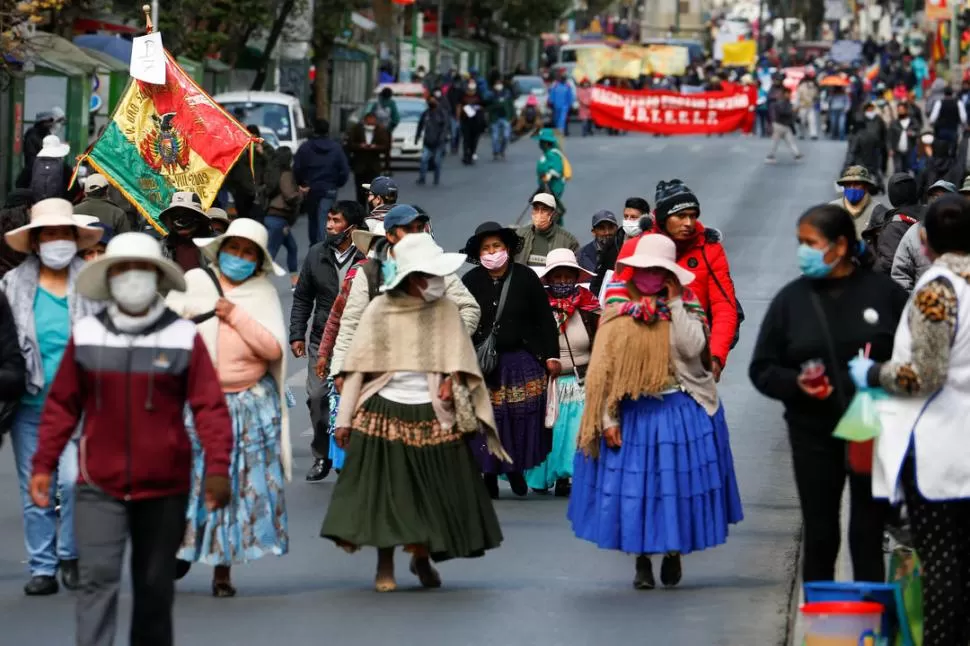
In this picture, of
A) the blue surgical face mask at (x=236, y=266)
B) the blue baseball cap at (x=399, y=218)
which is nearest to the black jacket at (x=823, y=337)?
the blue surgical face mask at (x=236, y=266)

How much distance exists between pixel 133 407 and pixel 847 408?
253 centimetres

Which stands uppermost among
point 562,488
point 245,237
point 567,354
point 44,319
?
point 245,237

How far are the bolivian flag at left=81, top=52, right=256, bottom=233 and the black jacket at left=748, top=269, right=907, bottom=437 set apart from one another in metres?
7.13

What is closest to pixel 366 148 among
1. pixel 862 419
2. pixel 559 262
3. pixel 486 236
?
pixel 559 262

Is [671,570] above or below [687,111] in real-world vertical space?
below

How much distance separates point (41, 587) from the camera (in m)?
9.70

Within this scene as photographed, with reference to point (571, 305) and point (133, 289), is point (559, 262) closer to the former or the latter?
point (571, 305)

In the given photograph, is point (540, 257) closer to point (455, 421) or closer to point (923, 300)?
point (455, 421)

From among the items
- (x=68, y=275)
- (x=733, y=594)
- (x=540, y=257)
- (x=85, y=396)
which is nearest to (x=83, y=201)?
(x=540, y=257)

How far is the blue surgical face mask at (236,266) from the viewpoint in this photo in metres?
9.36

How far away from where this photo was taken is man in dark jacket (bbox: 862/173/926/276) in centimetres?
1345

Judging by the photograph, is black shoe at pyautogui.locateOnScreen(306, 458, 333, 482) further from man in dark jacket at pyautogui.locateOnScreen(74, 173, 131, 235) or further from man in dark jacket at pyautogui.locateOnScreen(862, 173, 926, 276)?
man in dark jacket at pyautogui.locateOnScreen(862, 173, 926, 276)

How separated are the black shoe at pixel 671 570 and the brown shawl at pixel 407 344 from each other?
124 centimetres

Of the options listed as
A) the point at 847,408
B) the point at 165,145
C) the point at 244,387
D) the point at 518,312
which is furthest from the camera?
the point at 165,145
